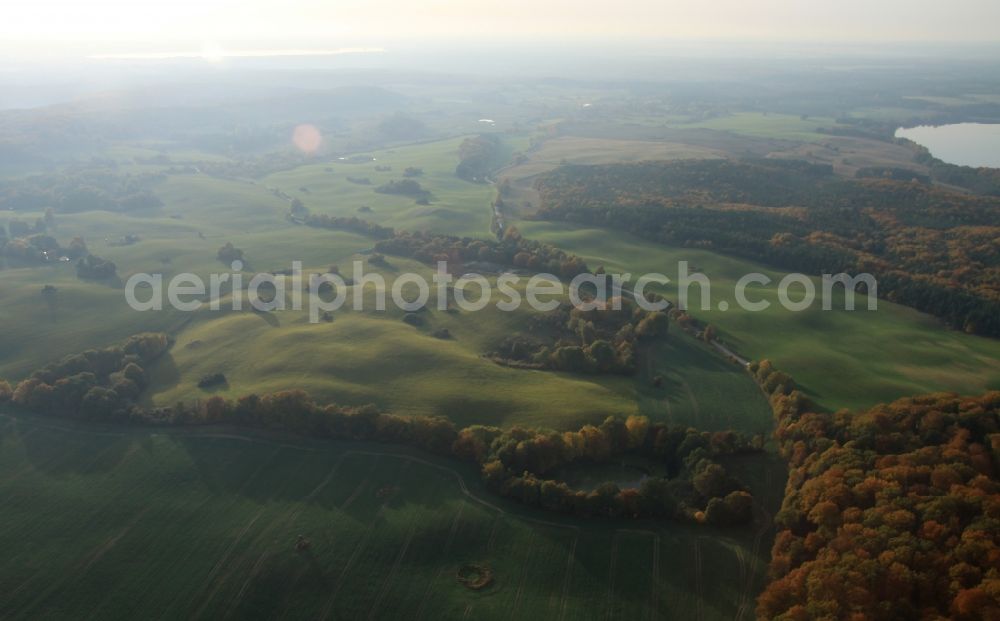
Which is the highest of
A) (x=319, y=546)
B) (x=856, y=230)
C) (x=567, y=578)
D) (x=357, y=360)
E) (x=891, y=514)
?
(x=856, y=230)

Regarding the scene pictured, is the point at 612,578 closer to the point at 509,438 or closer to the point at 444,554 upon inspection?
the point at 444,554

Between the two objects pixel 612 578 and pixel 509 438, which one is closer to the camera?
pixel 612 578

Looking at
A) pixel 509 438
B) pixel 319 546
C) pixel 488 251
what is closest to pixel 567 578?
pixel 509 438

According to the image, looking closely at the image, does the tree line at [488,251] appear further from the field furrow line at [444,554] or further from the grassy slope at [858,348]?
the field furrow line at [444,554]

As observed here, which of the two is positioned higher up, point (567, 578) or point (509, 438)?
point (509, 438)

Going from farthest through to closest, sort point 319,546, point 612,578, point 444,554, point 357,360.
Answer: point 357,360, point 319,546, point 444,554, point 612,578

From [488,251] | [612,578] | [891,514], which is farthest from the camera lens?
[488,251]

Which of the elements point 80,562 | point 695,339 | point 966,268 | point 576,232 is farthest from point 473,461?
point 966,268
